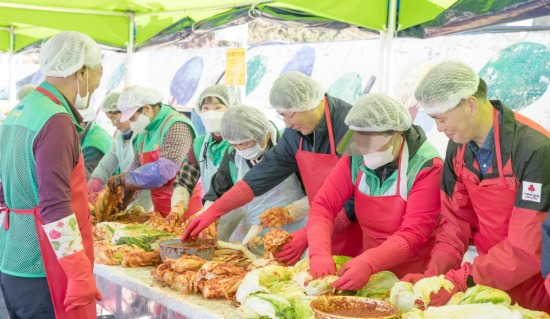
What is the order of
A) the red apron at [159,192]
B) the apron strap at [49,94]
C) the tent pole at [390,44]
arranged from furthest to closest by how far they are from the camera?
the red apron at [159,192], the tent pole at [390,44], the apron strap at [49,94]

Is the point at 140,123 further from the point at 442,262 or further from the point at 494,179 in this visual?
the point at 494,179

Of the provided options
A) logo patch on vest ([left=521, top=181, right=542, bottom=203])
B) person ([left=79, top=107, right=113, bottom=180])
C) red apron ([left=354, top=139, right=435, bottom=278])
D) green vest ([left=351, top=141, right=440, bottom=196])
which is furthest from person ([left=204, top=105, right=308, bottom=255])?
person ([left=79, top=107, right=113, bottom=180])

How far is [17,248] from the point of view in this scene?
3.00 meters

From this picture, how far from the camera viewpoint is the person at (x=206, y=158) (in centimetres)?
483

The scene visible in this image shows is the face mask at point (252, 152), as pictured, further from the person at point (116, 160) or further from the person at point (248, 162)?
the person at point (116, 160)

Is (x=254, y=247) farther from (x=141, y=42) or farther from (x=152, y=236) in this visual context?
(x=141, y=42)

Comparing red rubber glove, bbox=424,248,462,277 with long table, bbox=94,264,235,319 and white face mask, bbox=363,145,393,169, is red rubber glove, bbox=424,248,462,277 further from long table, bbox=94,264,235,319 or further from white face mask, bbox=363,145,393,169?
long table, bbox=94,264,235,319

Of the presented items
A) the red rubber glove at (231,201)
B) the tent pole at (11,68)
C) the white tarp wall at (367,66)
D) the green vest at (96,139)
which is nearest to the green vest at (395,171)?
A: the red rubber glove at (231,201)

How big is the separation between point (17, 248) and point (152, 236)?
1380mm

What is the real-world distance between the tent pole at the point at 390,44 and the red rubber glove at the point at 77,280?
2806mm

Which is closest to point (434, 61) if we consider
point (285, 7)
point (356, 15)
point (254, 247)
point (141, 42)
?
point (356, 15)

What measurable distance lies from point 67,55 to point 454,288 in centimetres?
201

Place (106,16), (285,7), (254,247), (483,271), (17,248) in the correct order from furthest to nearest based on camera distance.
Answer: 1. (106,16)
2. (285,7)
3. (254,247)
4. (17,248)
5. (483,271)

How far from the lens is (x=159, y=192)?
18.3ft
